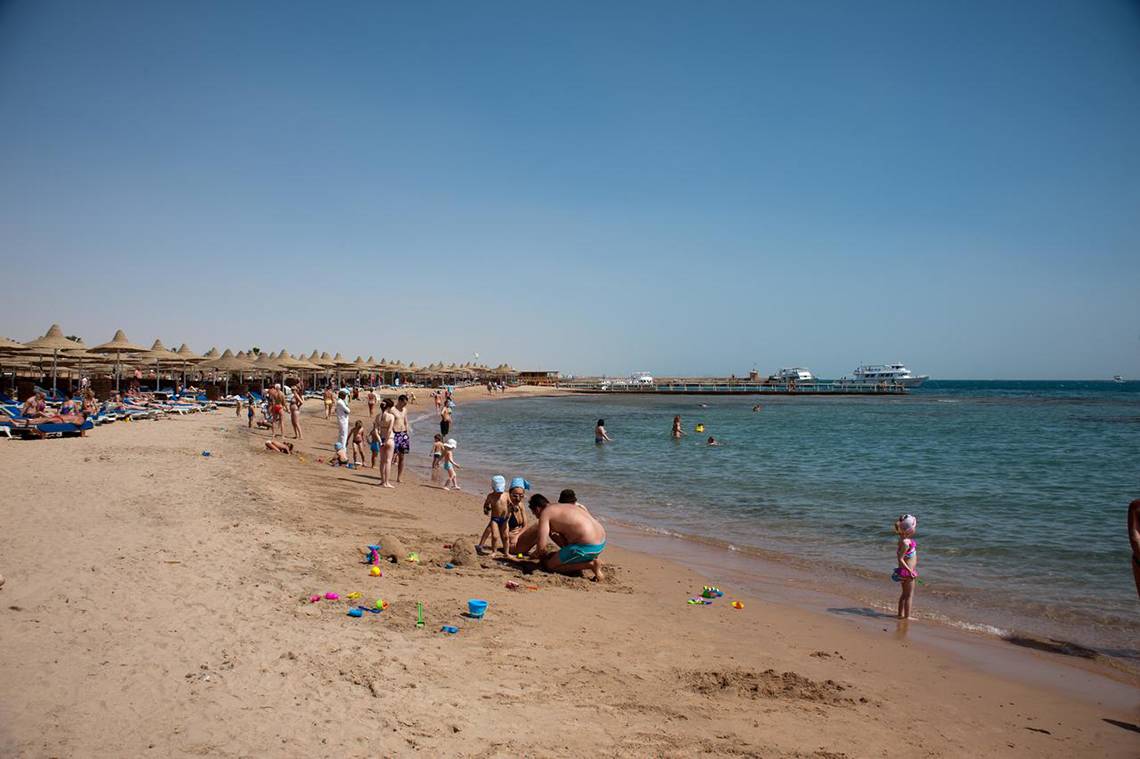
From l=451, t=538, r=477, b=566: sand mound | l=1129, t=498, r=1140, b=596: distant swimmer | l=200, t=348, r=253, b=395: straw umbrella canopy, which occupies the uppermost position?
l=200, t=348, r=253, b=395: straw umbrella canopy

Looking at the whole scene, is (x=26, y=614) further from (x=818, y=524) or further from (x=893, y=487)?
(x=893, y=487)

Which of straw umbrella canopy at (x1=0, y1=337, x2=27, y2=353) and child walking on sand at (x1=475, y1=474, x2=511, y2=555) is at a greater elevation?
straw umbrella canopy at (x1=0, y1=337, x2=27, y2=353)

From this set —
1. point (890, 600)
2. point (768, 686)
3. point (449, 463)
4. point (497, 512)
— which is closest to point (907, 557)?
point (890, 600)

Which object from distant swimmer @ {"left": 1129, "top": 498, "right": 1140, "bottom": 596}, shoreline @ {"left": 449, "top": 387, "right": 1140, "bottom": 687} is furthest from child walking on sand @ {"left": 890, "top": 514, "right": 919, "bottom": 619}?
distant swimmer @ {"left": 1129, "top": 498, "right": 1140, "bottom": 596}

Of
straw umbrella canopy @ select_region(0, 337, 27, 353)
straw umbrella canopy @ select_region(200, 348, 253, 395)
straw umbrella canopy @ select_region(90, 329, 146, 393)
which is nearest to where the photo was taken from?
straw umbrella canopy @ select_region(0, 337, 27, 353)

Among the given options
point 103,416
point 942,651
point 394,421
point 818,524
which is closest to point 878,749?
point 942,651

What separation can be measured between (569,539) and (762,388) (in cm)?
9400

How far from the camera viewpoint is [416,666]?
455cm

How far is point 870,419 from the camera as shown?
44438mm

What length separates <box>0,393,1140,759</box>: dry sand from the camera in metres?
3.65

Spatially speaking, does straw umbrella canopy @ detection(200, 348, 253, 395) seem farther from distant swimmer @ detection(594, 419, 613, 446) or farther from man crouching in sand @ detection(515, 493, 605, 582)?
man crouching in sand @ detection(515, 493, 605, 582)

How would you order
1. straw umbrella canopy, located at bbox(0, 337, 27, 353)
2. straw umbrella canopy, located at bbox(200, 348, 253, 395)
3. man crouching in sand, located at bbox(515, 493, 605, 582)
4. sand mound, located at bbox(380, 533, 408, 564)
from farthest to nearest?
straw umbrella canopy, located at bbox(200, 348, 253, 395) < straw umbrella canopy, located at bbox(0, 337, 27, 353) < man crouching in sand, located at bbox(515, 493, 605, 582) < sand mound, located at bbox(380, 533, 408, 564)

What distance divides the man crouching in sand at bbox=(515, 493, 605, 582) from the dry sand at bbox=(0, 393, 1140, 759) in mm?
250

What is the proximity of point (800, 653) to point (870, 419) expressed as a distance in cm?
4241
